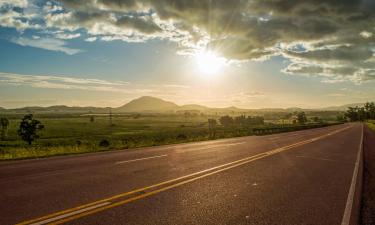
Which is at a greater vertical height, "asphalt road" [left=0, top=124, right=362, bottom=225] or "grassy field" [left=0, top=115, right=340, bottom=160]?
"asphalt road" [left=0, top=124, right=362, bottom=225]

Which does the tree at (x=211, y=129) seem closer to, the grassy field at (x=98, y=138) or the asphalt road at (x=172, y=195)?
the grassy field at (x=98, y=138)

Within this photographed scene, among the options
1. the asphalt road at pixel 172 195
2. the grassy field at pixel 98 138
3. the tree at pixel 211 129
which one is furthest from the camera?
the tree at pixel 211 129

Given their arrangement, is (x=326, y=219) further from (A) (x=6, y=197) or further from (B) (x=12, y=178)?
(B) (x=12, y=178)

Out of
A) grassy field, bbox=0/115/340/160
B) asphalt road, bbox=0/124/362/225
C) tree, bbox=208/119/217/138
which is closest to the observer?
asphalt road, bbox=0/124/362/225

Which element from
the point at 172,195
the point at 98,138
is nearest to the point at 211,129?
the point at 98,138

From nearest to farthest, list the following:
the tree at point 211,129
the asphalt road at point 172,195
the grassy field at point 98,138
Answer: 1. the asphalt road at point 172,195
2. the grassy field at point 98,138
3. the tree at point 211,129

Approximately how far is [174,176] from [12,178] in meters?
4.90

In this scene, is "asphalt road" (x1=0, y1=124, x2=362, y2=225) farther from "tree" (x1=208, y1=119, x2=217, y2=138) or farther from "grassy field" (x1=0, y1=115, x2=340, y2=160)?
"tree" (x1=208, y1=119, x2=217, y2=138)

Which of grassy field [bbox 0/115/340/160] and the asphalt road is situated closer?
the asphalt road

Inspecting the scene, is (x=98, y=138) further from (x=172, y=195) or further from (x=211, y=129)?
(x=172, y=195)

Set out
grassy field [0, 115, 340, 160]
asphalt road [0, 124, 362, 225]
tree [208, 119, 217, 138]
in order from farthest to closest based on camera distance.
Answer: tree [208, 119, 217, 138] → grassy field [0, 115, 340, 160] → asphalt road [0, 124, 362, 225]

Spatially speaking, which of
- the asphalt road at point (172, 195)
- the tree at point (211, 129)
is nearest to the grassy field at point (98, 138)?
the tree at point (211, 129)

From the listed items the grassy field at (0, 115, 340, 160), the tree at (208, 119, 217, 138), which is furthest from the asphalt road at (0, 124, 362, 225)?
the tree at (208, 119, 217, 138)

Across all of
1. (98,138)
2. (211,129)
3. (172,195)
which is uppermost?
(172,195)
